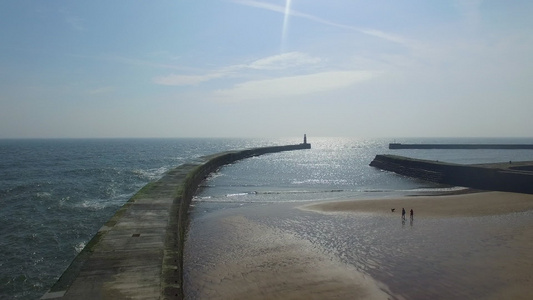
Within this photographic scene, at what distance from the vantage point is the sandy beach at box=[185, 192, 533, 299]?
1167 centimetres

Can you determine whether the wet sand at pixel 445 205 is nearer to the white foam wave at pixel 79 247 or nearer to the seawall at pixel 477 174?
the seawall at pixel 477 174

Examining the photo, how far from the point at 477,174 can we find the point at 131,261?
113 ft

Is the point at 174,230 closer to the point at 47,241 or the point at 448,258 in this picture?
the point at 47,241

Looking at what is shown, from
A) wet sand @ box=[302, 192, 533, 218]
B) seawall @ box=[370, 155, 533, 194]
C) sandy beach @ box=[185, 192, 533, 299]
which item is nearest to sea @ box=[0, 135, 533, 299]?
seawall @ box=[370, 155, 533, 194]

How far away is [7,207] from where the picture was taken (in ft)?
84.3

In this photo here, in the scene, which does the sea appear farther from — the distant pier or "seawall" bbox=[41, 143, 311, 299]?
the distant pier

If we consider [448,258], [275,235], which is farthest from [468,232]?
[275,235]

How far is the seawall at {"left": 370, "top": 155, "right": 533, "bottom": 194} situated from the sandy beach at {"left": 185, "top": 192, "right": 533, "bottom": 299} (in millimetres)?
7799

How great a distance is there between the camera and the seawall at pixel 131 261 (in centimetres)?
941

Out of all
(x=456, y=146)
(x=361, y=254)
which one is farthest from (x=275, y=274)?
(x=456, y=146)

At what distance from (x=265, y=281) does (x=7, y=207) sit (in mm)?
22888

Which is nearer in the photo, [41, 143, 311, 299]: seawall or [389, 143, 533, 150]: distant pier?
[41, 143, 311, 299]: seawall

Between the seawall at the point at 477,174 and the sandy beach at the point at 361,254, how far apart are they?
7.80 m

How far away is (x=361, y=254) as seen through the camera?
593 inches
